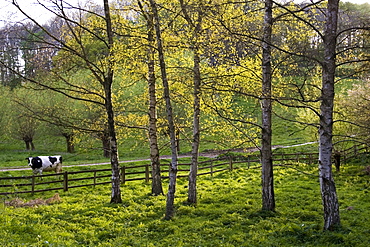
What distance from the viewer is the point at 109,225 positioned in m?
10.4

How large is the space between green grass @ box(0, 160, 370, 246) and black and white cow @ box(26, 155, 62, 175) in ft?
16.7

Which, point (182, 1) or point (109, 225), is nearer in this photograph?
point (109, 225)

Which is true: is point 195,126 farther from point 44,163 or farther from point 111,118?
point 44,163

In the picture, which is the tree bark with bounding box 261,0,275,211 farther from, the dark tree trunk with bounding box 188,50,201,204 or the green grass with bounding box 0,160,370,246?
the dark tree trunk with bounding box 188,50,201,204

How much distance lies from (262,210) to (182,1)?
776 cm

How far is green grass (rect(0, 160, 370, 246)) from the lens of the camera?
27.5 feet

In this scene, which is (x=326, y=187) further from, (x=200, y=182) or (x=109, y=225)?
(x=200, y=182)

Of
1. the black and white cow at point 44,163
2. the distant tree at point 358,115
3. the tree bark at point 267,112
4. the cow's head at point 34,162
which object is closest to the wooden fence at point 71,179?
the black and white cow at point 44,163

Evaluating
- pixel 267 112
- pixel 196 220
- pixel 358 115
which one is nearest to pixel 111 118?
pixel 196 220

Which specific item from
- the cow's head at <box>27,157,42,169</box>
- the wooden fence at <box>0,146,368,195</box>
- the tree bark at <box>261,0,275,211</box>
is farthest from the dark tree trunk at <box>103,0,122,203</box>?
the cow's head at <box>27,157,42,169</box>

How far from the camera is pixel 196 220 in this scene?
425 inches

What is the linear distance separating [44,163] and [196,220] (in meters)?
14.0

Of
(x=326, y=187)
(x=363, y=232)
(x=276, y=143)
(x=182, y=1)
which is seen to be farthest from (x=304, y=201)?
(x=276, y=143)

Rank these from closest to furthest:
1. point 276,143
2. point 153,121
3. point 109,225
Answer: point 109,225, point 153,121, point 276,143
